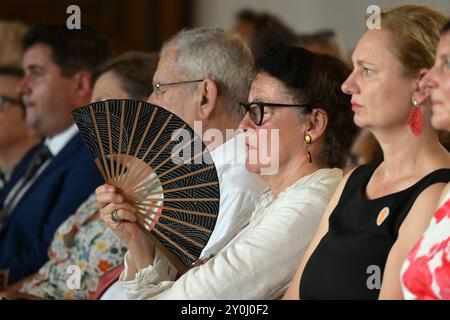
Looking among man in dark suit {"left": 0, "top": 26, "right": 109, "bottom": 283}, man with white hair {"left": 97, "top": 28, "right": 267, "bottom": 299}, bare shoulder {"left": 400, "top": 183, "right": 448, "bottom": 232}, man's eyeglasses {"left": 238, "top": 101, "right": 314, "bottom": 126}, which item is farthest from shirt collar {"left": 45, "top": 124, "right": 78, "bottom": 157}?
bare shoulder {"left": 400, "top": 183, "right": 448, "bottom": 232}

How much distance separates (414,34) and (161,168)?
28.5 inches

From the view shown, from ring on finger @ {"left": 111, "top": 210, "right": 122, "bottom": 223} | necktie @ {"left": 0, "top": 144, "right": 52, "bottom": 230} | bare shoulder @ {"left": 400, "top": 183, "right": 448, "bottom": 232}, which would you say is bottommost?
necktie @ {"left": 0, "top": 144, "right": 52, "bottom": 230}

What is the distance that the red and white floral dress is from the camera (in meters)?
1.78

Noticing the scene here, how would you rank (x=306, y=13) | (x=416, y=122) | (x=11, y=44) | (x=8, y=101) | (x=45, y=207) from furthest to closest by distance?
(x=306, y=13) < (x=11, y=44) < (x=8, y=101) < (x=45, y=207) < (x=416, y=122)

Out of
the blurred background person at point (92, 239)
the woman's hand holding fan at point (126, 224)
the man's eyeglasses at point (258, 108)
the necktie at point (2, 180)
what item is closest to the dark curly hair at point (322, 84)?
the man's eyeglasses at point (258, 108)

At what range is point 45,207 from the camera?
3746 millimetres

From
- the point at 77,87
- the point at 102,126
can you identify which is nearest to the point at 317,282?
the point at 102,126

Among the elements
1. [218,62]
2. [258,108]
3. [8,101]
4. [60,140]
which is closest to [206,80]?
[218,62]

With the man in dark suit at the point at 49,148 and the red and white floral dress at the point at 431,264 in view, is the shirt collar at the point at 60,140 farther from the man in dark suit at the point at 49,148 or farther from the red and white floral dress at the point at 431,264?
the red and white floral dress at the point at 431,264

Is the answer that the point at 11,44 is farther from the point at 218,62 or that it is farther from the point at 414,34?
the point at 414,34

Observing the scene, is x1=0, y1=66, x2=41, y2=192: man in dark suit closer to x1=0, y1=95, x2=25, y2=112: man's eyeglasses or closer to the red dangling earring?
x1=0, y1=95, x2=25, y2=112: man's eyeglasses

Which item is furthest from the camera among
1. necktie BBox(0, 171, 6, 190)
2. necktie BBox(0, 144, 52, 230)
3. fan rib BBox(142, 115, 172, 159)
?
necktie BBox(0, 171, 6, 190)

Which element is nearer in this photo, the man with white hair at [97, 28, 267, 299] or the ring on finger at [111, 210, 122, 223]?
the ring on finger at [111, 210, 122, 223]

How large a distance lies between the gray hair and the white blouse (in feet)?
1.77
